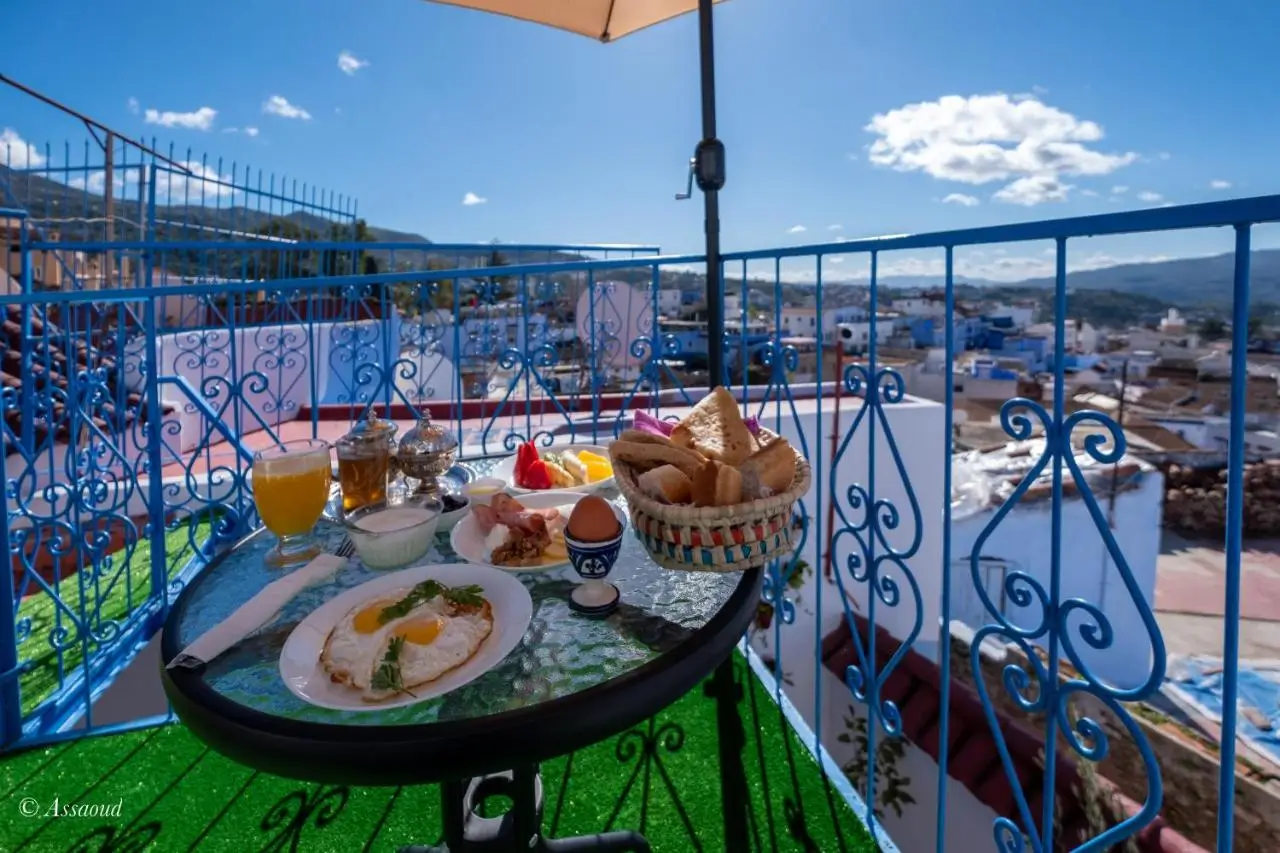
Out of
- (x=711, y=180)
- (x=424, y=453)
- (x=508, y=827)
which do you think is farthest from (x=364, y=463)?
(x=711, y=180)

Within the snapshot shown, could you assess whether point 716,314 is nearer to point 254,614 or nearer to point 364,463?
point 364,463

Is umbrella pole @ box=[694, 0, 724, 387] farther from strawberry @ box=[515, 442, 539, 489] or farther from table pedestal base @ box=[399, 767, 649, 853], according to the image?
table pedestal base @ box=[399, 767, 649, 853]

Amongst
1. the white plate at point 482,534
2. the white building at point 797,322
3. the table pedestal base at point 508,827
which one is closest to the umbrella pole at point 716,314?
the white building at point 797,322

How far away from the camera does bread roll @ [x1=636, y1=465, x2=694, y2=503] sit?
3.44ft

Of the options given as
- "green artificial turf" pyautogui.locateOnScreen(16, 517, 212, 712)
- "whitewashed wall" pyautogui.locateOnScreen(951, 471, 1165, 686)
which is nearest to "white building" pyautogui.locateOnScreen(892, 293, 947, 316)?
"green artificial turf" pyautogui.locateOnScreen(16, 517, 212, 712)

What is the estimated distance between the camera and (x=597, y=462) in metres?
1.56

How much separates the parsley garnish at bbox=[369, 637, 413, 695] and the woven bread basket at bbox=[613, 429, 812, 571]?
1.37 ft

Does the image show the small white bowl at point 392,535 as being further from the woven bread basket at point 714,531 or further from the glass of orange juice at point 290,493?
the woven bread basket at point 714,531

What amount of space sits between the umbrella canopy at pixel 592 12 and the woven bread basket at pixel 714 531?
7.05 ft

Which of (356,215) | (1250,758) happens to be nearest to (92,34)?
(356,215)

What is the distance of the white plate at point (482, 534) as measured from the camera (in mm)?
1084

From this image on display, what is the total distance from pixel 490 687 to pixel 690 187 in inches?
69.3

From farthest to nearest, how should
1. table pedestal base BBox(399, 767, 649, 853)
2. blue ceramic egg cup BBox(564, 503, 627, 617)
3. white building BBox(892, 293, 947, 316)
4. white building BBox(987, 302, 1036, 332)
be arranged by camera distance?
white building BBox(987, 302, 1036, 332) → white building BBox(892, 293, 947, 316) → table pedestal base BBox(399, 767, 649, 853) → blue ceramic egg cup BBox(564, 503, 627, 617)

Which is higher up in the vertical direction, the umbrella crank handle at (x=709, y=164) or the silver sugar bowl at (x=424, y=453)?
the umbrella crank handle at (x=709, y=164)
